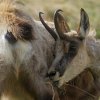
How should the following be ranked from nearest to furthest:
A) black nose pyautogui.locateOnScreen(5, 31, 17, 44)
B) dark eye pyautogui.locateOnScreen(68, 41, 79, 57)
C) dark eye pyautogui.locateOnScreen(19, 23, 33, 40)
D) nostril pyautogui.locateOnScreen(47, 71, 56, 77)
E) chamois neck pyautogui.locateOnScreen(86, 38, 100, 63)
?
black nose pyautogui.locateOnScreen(5, 31, 17, 44) < dark eye pyautogui.locateOnScreen(19, 23, 33, 40) < nostril pyautogui.locateOnScreen(47, 71, 56, 77) < dark eye pyautogui.locateOnScreen(68, 41, 79, 57) < chamois neck pyautogui.locateOnScreen(86, 38, 100, 63)

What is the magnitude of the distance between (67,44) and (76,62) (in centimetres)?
43

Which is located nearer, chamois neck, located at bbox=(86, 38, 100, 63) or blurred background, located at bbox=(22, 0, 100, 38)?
chamois neck, located at bbox=(86, 38, 100, 63)

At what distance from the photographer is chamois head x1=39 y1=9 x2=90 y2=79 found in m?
8.84

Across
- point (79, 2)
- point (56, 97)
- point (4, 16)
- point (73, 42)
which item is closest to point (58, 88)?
point (56, 97)

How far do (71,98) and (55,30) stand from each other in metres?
1.23

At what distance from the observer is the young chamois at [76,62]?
8.89m

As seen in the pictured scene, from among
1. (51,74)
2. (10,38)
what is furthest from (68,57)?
(10,38)

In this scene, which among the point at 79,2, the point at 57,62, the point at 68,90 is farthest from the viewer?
the point at 79,2

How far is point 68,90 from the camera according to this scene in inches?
373

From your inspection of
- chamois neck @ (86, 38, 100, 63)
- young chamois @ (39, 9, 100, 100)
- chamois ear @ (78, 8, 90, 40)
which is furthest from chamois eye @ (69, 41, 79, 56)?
chamois neck @ (86, 38, 100, 63)

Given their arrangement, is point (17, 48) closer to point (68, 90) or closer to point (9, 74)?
point (9, 74)

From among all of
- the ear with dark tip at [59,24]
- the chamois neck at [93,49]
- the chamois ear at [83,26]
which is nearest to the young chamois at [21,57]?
the ear with dark tip at [59,24]

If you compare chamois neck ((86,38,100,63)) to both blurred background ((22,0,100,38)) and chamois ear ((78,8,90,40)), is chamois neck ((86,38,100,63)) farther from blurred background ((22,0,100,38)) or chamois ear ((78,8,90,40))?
blurred background ((22,0,100,38))

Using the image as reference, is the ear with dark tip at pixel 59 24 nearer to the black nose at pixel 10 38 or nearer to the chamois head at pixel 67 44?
the chamois head at pixel 67 44
